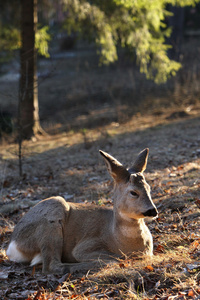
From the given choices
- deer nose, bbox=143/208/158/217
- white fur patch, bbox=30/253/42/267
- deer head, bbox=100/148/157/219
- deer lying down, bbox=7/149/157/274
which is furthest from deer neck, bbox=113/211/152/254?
white fur patch, bbox=30/253/42/267

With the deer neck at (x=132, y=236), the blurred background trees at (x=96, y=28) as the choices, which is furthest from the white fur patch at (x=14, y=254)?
the blurred background trees at (x=96, y=28)

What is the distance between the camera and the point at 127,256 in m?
5.36

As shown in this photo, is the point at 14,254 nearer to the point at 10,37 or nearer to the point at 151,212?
the point at 151,212

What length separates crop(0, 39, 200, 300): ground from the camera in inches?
184

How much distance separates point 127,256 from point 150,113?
12297 millimetres

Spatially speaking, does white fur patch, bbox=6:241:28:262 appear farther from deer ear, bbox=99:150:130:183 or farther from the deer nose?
the deer nose

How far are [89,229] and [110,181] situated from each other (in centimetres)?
344

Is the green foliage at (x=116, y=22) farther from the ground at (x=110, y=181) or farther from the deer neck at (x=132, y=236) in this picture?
the deer neck at (x=132, y=236)

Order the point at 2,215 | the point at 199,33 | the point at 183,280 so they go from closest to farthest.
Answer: the point at 183,280 < the point at 2,215 < the point at 199,33

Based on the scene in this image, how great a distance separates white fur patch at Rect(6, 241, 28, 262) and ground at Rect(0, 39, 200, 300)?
3.7 inches

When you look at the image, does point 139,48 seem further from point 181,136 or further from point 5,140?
point 5,140

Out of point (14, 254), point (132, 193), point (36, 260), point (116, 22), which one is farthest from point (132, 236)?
point (116, 22)

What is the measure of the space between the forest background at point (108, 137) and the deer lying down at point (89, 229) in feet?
0.82

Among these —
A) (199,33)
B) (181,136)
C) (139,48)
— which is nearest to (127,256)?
(181,136)
